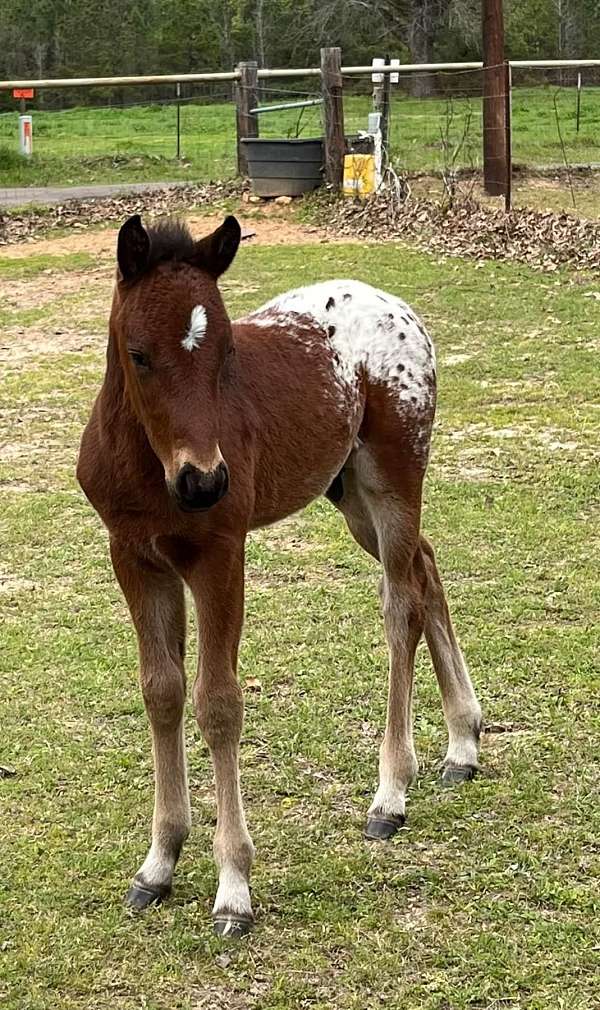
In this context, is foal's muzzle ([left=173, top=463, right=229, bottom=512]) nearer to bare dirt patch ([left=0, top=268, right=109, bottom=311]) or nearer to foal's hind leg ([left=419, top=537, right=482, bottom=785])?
foal's hind leg ([left=419, top=537, right=482, bottom=785])

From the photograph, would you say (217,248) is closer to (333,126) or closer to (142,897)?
(142,897)

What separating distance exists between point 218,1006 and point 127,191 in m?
16.7

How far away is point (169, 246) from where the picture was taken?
3055mm

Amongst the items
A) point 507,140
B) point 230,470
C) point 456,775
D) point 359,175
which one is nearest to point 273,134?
point 359,175

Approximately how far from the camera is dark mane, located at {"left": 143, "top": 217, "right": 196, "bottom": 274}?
9.95ft

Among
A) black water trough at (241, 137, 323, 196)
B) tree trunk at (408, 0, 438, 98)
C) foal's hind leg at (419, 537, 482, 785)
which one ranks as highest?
tree trunk at (408, 0, 438, 98)

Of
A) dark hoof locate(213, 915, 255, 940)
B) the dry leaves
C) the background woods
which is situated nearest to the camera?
dark hoof locate(213, 915, 255, 940)

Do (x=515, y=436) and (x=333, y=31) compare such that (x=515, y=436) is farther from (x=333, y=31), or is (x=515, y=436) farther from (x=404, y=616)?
(x=333, y=31)

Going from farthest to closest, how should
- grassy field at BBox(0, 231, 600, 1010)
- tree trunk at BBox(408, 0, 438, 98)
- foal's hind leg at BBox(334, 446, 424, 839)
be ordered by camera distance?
tree trunk at BBox(408, 0, 438, 98)
foal's hind leg at BBox(334, 446, 424, 839)
grassy field at BBox(0, 231, 600, 1010)

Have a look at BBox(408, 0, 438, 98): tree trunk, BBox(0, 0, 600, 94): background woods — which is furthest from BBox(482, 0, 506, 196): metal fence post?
BBox(0, 0, 600, 94): background woods

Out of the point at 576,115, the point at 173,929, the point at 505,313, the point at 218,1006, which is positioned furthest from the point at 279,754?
the point at 576,115

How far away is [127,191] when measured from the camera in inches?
728

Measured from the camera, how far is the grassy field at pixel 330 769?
3141 mm

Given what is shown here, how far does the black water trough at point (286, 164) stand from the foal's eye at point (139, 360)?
13781 millimetres
